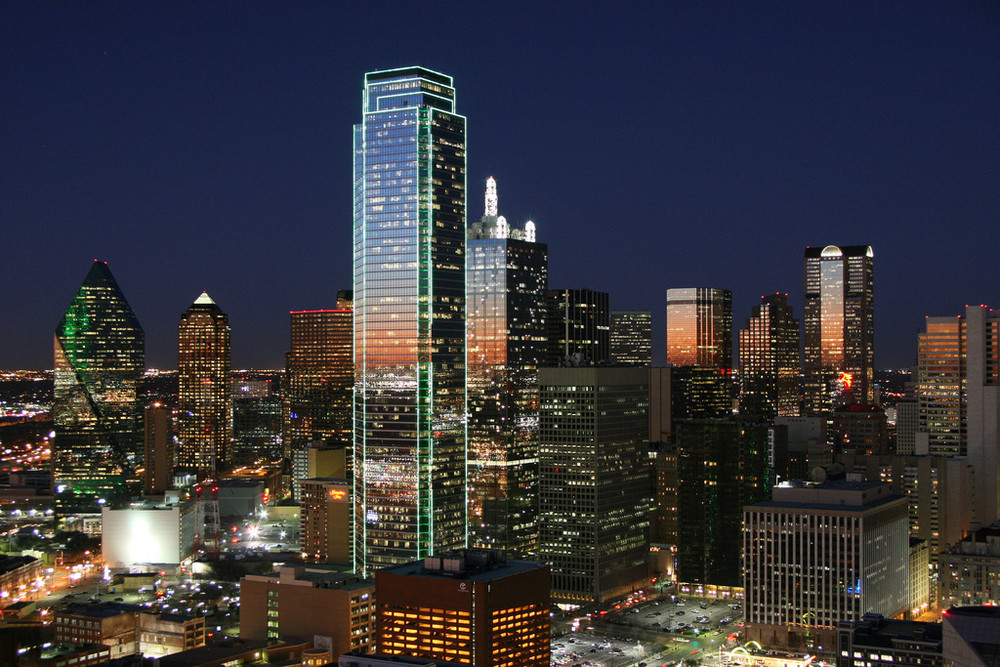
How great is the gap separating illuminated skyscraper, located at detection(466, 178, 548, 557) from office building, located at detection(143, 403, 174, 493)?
62642mm

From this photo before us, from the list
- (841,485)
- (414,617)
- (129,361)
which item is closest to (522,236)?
(841,485)

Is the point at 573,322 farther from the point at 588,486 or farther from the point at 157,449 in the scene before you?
the point at 157,449

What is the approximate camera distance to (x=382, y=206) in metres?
98.6

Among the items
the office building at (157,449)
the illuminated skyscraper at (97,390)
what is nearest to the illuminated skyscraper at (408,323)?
the office building at (157,449)

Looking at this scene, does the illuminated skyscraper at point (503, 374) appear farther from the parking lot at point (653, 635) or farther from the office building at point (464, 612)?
the office building at point (464, 612)

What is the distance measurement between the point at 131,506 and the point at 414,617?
229ft

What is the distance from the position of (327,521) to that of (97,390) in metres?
80.1

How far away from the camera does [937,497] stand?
112 meters

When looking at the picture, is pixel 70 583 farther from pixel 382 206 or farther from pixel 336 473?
pixel 382 206

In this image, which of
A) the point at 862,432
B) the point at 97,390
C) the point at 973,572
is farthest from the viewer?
the point at 862,432

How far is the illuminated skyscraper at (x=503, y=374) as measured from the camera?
111 m

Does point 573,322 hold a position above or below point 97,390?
above

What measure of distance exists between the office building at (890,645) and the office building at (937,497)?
152 ft

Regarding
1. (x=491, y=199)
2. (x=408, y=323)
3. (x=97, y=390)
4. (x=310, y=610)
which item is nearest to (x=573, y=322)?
(x=491, y=199)
